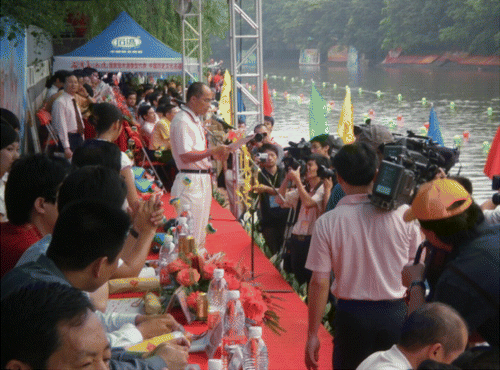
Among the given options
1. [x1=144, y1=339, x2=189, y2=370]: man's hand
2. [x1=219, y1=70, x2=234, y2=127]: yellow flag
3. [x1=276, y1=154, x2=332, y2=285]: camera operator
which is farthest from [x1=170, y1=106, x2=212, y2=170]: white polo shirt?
[x1=219, y1=70, x2=234, y2=127]: yellow flag

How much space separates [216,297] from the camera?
266 centimetres

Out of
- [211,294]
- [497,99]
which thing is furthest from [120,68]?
[497,99]

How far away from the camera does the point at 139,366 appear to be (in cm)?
162

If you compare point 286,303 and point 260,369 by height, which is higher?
point 260,369

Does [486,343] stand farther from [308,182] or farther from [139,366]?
[308,182]

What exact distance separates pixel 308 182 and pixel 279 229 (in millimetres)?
875

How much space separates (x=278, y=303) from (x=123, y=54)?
19.8 ft

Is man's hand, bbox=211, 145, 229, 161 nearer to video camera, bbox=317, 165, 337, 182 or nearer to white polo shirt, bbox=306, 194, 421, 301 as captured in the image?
video camera, bbox=317, 165, 337, 182

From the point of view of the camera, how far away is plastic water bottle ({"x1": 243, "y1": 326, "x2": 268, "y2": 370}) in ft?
6.73

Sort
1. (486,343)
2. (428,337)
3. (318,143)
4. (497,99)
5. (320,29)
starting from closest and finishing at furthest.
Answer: (428,337)
(486,343)
(318,143)
(497,99)
(320,29)

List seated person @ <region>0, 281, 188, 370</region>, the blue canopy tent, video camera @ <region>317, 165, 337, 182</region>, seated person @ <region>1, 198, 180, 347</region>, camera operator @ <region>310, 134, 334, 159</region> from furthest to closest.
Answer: the blue canopy tent, camera operator @ <region>310, 134, 334, 159</region>, video camera @ <region>317, 165, 337, 182</region>, seated person @ <region>1, 198, 180, 347</region>, seated person @ <region>0, 281, 188, 370</region>

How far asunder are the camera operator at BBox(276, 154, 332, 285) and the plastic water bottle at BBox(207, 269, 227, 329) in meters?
1.59

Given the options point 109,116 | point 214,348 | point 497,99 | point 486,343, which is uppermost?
point 109,116

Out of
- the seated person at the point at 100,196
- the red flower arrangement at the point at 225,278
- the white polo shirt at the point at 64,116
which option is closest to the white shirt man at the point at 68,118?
the white polo shirt at the point at 64,116
